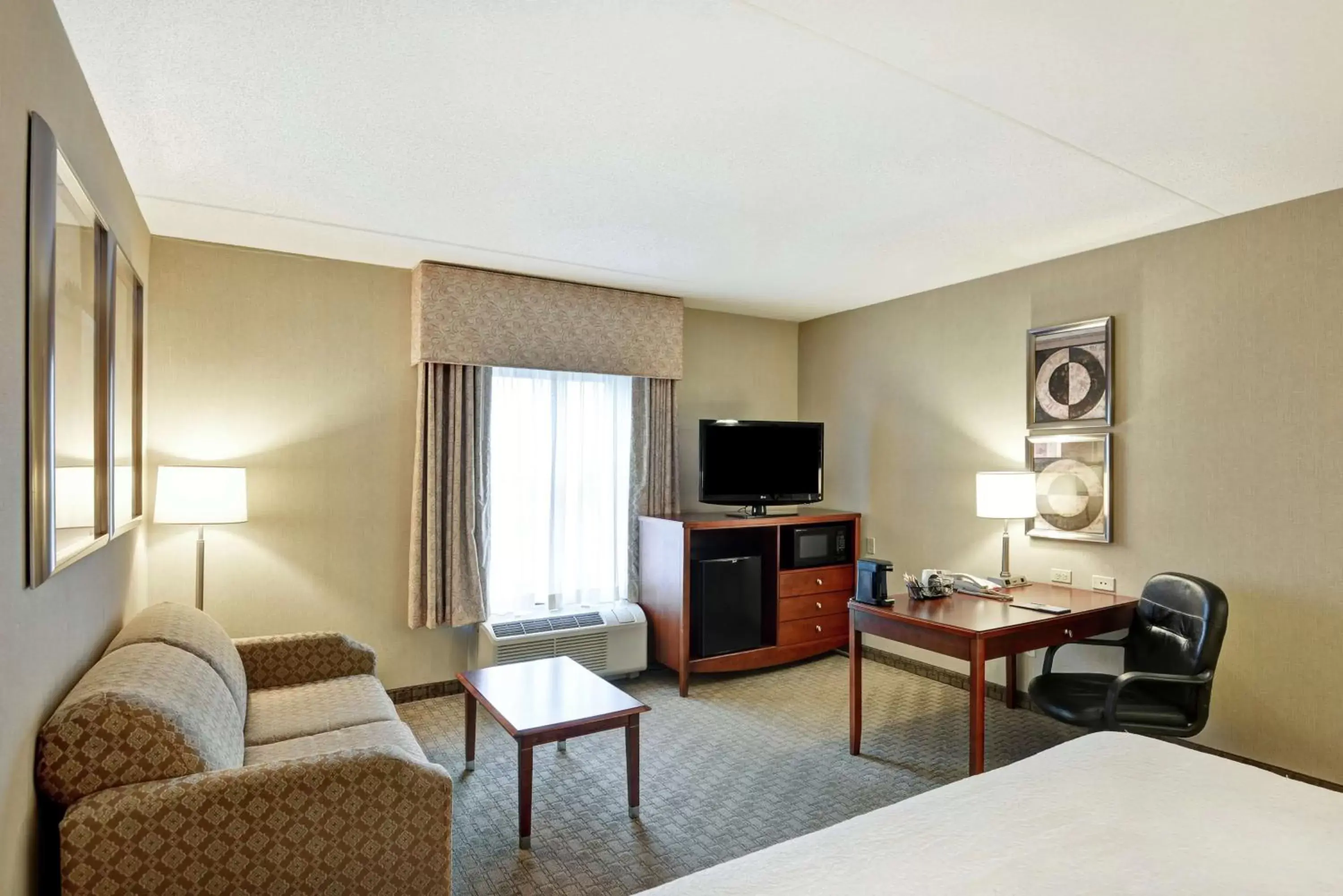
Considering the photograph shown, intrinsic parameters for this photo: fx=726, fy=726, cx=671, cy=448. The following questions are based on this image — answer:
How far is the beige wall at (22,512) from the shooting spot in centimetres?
136

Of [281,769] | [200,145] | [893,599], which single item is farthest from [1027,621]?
[200,145]

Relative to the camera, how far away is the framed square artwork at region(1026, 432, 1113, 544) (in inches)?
149

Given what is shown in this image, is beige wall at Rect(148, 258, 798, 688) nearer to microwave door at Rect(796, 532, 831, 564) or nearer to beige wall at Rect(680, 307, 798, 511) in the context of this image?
beige wall at Rect(680, 307, 798, 511)

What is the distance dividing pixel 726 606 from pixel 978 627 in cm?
190

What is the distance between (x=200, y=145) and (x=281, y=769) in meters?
2.15

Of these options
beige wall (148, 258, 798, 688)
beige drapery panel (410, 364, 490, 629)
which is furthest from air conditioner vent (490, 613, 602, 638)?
beige wall (148, 258, 798, 688)

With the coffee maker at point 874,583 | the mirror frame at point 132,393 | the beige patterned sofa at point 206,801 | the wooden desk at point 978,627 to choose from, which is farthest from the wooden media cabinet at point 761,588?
the mirror frame at point 132,393

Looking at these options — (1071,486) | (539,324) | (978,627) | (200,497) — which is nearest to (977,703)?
(978,627)

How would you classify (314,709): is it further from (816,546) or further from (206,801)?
(816,546)

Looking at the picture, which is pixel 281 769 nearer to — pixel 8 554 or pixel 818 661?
pixel 8 554

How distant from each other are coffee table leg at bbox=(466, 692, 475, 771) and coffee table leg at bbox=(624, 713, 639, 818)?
0.82 meters

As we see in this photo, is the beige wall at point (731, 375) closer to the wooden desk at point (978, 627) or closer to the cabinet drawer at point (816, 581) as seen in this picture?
the cabinet drawer at point (816, 581)

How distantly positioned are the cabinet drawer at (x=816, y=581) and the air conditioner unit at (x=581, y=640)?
958mm

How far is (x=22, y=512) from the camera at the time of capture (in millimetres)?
1464
